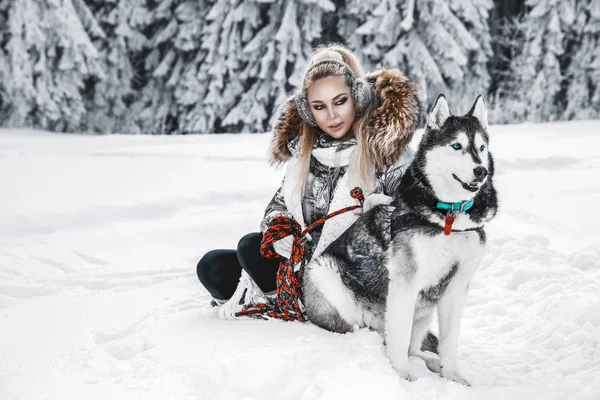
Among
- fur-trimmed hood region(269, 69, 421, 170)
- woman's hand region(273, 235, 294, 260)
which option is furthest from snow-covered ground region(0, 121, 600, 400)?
fur-trimmed hood region(269, 69, 421, 170)

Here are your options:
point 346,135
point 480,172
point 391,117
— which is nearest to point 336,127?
point 346,135

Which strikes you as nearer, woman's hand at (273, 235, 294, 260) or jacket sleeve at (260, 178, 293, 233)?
woman's hand at (273, 235, 294, 260)

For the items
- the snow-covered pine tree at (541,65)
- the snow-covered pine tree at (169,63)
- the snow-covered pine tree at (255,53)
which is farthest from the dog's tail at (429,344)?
the snow-covered pine tree at (541,65)

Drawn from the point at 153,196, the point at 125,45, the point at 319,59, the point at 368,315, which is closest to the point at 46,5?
the point at 125,45

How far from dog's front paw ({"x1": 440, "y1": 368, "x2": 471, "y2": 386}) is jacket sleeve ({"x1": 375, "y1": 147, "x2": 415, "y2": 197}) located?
94 centimetres

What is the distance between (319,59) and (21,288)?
2.85 m

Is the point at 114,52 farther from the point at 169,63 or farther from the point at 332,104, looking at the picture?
the point at 332,104

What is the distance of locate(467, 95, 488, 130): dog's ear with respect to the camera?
7.86 ft

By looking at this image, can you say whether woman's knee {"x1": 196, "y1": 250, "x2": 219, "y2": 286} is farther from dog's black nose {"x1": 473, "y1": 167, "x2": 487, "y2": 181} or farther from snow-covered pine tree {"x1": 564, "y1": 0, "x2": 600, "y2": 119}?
snow-covered pine tree {"x1": 564, "y1": 0, "x2": 600, "y2": 119}

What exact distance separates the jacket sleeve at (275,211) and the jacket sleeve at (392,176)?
23.9 inches

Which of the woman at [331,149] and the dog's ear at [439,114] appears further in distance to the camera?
the woman at [331,149]

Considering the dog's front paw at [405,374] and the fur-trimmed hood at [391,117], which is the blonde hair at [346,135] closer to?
the fur-trimmed hood at [391,117]

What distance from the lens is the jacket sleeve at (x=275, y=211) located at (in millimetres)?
3180

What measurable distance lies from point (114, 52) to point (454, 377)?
45.2 feet
